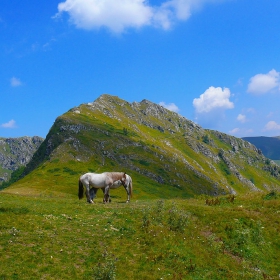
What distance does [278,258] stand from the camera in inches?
920

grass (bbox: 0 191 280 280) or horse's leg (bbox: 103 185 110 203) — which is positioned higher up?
horse's leg (bbox: 103 185 110 203)

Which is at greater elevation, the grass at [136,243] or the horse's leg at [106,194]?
the horse's leg at [106,194]

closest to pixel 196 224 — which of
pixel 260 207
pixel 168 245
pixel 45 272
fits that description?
pixel 168 245

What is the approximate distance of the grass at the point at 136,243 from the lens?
672 inches

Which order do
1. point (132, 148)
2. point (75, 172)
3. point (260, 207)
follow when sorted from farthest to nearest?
point (132, 148) → point (75, 172) → point (260, 207)

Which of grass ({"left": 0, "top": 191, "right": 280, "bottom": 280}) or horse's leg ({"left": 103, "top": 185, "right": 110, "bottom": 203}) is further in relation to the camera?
horse's leg ({"left": 103, "top": 185, "right": 110, "bottom": 203})

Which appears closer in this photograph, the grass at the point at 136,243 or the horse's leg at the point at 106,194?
the grass at the point at 136,243

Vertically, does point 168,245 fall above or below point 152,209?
below

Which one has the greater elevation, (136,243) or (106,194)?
(106,194)

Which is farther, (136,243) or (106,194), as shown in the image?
(106,194)

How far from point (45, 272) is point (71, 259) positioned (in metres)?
1.98

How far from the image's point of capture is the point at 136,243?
68.4ft

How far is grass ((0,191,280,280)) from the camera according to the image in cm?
1706

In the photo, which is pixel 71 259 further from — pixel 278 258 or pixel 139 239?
pixel 278 258
